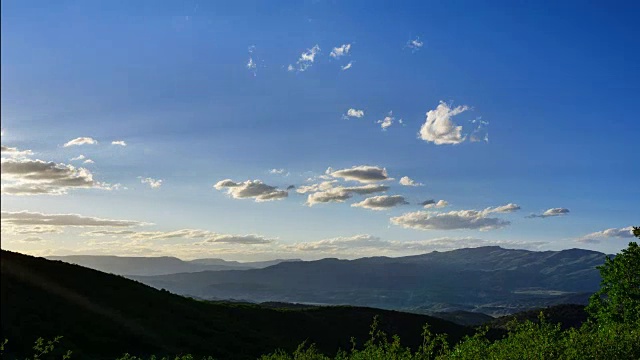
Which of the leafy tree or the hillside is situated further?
the hillside

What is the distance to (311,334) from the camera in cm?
10062

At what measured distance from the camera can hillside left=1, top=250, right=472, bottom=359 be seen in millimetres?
56031

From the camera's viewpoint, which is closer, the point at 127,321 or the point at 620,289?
the point at 620,289

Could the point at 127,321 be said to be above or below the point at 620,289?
below

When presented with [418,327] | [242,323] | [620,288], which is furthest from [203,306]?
[620,288]

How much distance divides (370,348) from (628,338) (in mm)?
6373

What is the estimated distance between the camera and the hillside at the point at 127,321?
56.0 meters

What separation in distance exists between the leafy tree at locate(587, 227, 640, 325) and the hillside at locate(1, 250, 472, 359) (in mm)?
42012

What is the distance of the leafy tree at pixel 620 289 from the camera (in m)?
35.9

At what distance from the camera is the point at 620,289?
37062 millimetres

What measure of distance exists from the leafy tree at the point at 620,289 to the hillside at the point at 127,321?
138 ft

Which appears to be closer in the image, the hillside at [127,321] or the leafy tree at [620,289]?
the leafy tree at [620,289]

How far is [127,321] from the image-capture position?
69000 millimetres

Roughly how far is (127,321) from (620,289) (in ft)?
182
